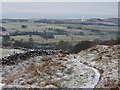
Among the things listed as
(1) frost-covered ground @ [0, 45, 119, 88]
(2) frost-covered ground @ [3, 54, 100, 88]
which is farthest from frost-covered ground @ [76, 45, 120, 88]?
(2) frost-covered ground @ [3, 54, 100, 88]

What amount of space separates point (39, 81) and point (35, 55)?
11.6m

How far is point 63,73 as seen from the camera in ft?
72.7

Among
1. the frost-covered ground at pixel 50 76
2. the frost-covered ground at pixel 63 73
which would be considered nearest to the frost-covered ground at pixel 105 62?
the frost-covered ground at pixel 63 73

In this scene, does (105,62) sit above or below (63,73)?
above

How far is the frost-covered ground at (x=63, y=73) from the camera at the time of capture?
19109mm

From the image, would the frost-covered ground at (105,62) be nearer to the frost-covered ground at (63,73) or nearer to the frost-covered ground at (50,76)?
the frost-covered ground at (63,73)

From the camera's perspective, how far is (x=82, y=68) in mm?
24125

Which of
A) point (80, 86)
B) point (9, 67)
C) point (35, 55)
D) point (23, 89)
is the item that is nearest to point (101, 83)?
point (80, 86)

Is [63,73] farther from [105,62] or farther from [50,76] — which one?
[105,62]

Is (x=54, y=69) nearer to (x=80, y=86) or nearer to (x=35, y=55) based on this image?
(x=80, y=86)

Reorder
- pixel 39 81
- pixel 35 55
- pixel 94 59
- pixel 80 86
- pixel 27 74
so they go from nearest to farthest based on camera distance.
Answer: pixel 80 86, pixel 39 81, pixel 27 74, pixel 94 59, pixel 35 55

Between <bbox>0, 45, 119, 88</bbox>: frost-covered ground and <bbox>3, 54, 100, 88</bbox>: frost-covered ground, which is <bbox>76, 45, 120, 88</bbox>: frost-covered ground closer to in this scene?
<bbox>0, 45, 119, 88</bbox>: frost-covered ground

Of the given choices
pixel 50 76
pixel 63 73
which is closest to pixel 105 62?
pixel 63 73

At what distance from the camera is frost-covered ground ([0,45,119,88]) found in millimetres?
19109
